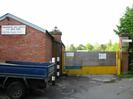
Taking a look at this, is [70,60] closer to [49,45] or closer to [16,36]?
[49,45]

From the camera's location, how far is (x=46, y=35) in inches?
775

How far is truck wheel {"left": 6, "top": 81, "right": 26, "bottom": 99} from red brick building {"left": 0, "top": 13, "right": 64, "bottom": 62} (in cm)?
600

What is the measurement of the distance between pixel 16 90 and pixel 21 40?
676cm

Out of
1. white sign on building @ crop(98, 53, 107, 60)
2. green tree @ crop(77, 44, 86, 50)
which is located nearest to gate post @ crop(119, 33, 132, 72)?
white sign on building @ crop(98, 53, 107, 60)

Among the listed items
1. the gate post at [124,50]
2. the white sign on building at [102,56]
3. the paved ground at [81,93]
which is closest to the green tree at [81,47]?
the white sign on building at [102,56]

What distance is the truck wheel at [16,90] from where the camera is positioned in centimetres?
1345

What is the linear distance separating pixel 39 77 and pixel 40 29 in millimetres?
6400

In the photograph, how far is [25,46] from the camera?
64.8ft

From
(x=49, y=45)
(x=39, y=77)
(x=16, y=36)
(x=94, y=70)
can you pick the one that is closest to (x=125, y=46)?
(x=94, y=70)

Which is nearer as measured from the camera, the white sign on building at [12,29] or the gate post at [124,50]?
the white sign on building at [12,29]

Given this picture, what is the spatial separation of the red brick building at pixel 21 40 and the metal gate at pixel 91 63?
243 inches

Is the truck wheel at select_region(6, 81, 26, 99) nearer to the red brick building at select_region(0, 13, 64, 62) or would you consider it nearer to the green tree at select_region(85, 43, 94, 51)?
the red brick building at select_region(0, 13, 64, 62)

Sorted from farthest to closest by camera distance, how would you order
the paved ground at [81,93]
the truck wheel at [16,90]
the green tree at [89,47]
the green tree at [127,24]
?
1. the green tree at [89,47]
2. the green tree at [127,24]
3. the paved ground at [81,93]
4. the truck wheel at [16,90]

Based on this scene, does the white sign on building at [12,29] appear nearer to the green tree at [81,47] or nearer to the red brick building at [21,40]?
the red brick building at [21,40]
